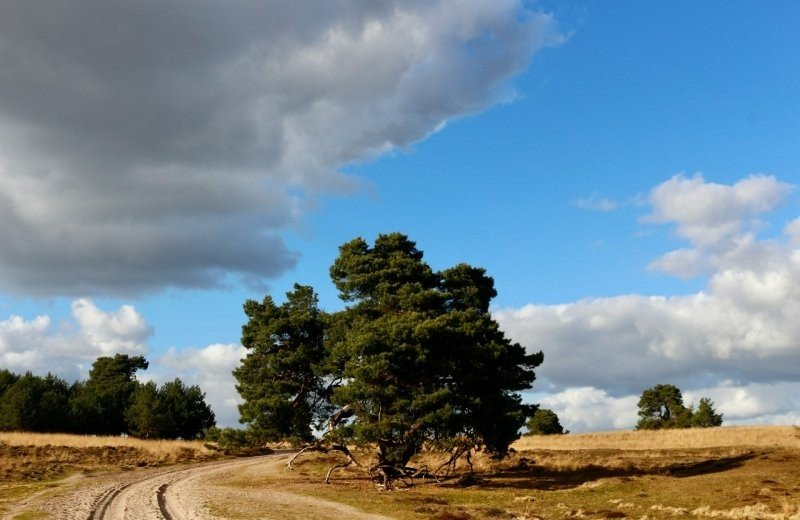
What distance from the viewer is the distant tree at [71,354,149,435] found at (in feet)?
299

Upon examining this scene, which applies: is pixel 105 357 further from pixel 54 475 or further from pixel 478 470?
pixel 478 470

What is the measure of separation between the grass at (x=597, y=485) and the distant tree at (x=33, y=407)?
139 feet

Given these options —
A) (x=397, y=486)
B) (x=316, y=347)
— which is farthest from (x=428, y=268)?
(x=397, y=486)

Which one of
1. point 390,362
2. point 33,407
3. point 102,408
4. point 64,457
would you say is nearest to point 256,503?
point 390,362

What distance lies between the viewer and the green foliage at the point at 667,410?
332 ft

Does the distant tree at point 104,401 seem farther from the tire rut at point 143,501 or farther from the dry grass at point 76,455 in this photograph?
the tire rut at point 143,501

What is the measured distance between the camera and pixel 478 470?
5269 centimetres

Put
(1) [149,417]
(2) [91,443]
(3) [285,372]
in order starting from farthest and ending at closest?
(1) [149,417]
(2) [91,443]
(3) [285,372]

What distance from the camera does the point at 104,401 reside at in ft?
317

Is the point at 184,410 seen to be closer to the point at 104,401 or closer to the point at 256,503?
the point at 104,401

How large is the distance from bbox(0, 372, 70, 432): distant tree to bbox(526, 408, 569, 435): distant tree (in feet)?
244

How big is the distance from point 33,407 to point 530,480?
68.3 m

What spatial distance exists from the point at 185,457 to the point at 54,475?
66.7 ft

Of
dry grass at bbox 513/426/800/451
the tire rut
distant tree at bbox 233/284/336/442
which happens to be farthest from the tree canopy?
dry grass at bbox 513/426/800/451
